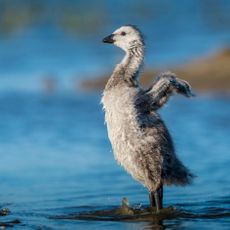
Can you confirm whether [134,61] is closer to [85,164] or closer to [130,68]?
[130,68]

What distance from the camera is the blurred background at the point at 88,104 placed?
43.2ft

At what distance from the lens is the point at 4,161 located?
1560cm

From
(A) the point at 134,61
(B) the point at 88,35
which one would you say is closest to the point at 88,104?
(A) the point at 134,61

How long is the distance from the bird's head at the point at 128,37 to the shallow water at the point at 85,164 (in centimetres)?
194

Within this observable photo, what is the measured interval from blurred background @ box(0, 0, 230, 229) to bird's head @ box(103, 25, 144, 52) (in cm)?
198

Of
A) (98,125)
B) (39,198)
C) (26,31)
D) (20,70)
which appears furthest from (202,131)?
(26,31)

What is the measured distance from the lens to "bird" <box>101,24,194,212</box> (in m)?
11.4

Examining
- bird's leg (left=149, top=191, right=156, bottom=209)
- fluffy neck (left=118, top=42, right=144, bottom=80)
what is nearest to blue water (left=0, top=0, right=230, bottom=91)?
fluffy neck (left=118, top=42, right=144, bottom=80)

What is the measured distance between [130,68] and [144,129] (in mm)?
800

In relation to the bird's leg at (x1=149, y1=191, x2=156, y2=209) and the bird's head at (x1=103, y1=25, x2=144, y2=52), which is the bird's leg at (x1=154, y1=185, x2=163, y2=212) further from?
the bird's head at (x1=103, y1=25, x2=144, y2=52)

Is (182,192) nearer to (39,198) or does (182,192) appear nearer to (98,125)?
(39,198)

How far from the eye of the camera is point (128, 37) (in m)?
12.0

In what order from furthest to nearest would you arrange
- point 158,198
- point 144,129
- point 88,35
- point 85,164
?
point 88,35
point 85,164
point 158,198
point 144,129

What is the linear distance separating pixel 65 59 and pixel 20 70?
189 centimetres
